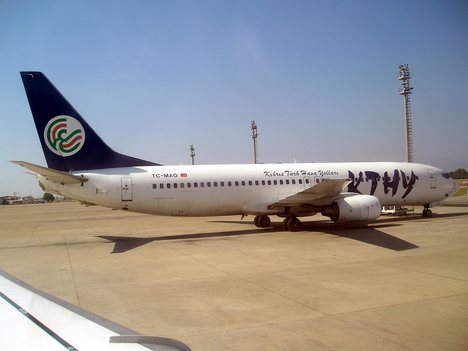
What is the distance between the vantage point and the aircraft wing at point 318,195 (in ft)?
51.2

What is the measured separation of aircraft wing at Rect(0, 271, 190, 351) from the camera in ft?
8.05

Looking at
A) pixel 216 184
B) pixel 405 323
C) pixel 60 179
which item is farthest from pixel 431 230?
pixel 60 179

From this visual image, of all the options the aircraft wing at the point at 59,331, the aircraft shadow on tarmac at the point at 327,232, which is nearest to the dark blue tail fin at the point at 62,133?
the aircraft shadow on tarmac at the point at 327,232

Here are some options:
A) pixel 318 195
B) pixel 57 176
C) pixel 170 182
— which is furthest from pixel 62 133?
pixel 318 195

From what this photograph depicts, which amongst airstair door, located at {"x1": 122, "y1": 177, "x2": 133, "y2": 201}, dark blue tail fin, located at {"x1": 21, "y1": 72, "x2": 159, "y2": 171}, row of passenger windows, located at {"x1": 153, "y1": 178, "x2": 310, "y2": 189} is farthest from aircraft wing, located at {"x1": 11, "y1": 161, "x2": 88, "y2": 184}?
row of passenger windows, located at {"x1": 153, "y1": 178, "x2": 310, "y2": 189}

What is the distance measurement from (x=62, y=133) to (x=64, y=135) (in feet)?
0.34

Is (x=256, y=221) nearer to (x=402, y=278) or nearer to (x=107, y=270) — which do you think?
(x=107, y=270)

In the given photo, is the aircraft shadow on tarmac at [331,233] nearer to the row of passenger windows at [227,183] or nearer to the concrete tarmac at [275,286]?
the concrete tarmac at [275,286]

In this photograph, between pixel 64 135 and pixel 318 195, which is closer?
pixel 64 135

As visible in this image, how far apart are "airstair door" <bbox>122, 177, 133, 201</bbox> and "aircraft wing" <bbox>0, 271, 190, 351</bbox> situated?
12.2 metres

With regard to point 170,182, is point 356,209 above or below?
below

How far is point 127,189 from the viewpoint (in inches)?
614

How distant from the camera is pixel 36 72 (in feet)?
48.8

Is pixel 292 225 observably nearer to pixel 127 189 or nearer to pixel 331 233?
pixel 331 233
